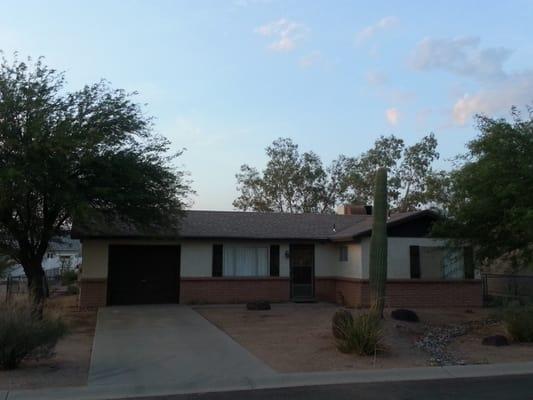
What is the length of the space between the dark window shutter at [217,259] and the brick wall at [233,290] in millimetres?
339

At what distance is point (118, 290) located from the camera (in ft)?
75.4

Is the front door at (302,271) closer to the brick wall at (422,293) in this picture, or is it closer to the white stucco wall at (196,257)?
the white stucco wall at (196,257)

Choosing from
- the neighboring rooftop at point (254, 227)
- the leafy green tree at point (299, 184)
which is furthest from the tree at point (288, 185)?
the neighboring rooftop at point (254, 227)

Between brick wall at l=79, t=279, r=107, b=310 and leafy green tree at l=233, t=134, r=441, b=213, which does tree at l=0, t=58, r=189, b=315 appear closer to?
brick wall at l=79, t=279, r=107, b=310

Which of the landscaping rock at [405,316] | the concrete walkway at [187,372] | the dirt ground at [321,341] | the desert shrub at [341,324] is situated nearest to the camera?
the concrete walkway at [187,372]

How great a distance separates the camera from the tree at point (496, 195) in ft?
49.2

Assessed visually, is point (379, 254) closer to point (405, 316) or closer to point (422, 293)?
point (405, 316)

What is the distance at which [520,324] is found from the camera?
13.8m

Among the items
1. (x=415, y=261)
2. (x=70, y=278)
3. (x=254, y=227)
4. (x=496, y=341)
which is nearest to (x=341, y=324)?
(x=496, y=341)

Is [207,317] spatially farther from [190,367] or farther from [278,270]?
[190,367]

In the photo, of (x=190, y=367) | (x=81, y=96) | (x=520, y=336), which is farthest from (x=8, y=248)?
(x=520, y=336)

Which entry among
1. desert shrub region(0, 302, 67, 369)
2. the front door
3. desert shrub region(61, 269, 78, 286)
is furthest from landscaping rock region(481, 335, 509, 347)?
desert shrub region(61, 269, 78, 286)

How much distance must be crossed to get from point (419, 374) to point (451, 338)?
15.3ft

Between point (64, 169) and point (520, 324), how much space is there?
12097mm
